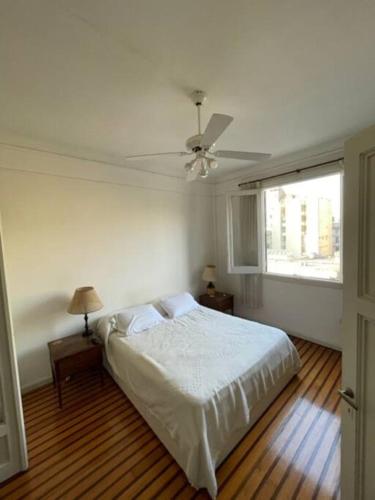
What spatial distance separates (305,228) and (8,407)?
3632 millimetres

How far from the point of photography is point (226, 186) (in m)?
4.00

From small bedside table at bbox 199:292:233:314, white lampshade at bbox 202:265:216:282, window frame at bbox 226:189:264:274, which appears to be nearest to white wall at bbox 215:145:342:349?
window frame at bbox 226:189:264:274

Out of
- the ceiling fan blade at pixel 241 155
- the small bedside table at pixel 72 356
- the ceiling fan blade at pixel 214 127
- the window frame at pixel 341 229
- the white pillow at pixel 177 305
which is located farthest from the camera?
the white pillow at pixel 177 305

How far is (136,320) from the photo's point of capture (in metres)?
2.62

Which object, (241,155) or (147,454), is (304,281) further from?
(147,454)

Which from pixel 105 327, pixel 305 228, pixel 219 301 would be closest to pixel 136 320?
pixel 105 327

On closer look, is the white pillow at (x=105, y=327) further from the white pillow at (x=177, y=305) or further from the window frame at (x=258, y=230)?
the window frame at (x=258, y=230)

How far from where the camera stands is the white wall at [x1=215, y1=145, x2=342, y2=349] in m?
2.88

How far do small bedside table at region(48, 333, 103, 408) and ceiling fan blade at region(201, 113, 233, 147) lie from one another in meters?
2.21

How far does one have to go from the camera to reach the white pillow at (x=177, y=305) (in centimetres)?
303

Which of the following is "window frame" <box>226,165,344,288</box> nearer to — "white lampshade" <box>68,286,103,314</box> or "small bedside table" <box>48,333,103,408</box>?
"white lampshade" <box>68,286,103,314</box>

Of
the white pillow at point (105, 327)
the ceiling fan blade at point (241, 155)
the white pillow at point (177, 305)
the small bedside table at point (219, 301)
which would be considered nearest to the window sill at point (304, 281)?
the small bedside table at point (219, 301)

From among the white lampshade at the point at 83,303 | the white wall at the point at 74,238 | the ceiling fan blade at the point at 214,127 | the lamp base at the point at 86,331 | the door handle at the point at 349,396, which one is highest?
the ceiling fan blade at the point at 214,127

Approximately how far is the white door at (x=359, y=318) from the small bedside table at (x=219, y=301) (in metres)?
2.62
